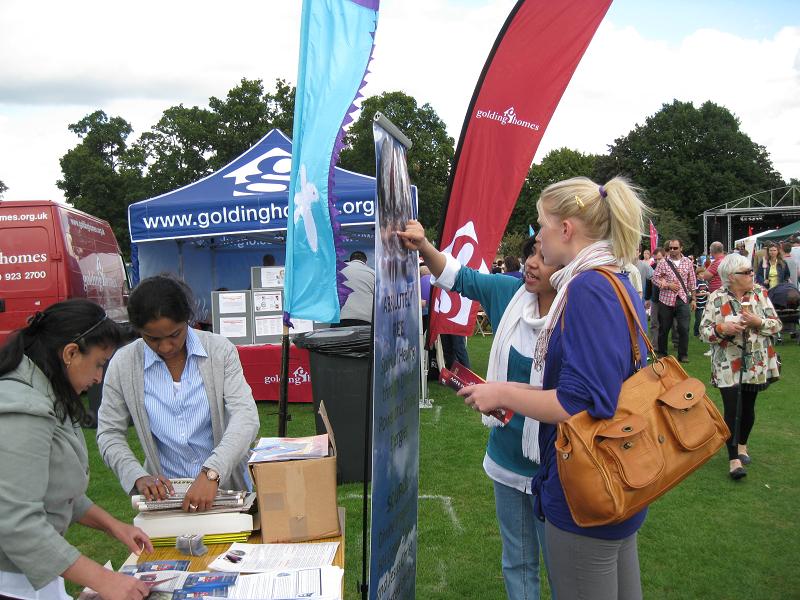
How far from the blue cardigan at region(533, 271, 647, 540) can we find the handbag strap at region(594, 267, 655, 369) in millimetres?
19

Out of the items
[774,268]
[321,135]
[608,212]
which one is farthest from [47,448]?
[774,268]

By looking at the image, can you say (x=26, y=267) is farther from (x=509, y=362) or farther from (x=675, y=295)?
(x=675, y=295)

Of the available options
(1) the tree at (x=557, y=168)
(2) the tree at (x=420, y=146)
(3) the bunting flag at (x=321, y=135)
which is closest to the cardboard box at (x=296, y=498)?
(3) the bunting flag at (x=321, y=135)

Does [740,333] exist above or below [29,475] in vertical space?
below

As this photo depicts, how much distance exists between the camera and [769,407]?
7859 mm

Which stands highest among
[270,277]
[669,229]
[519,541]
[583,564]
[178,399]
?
[669,229]

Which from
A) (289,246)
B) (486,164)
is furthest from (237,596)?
(486,164)

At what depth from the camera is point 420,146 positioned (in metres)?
41.6

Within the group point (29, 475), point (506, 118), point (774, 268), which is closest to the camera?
point (29, 475)

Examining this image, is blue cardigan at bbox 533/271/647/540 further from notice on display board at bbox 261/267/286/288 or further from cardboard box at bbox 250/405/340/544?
notice on display board at bbox 261/267/286/288

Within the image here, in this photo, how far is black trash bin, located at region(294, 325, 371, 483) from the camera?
5355 mm

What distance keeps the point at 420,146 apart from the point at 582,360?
4106cm

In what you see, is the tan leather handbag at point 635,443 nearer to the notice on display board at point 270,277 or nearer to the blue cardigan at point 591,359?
the blue cardigan at point 591,359

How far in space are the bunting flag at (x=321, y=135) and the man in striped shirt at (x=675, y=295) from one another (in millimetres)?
8280
